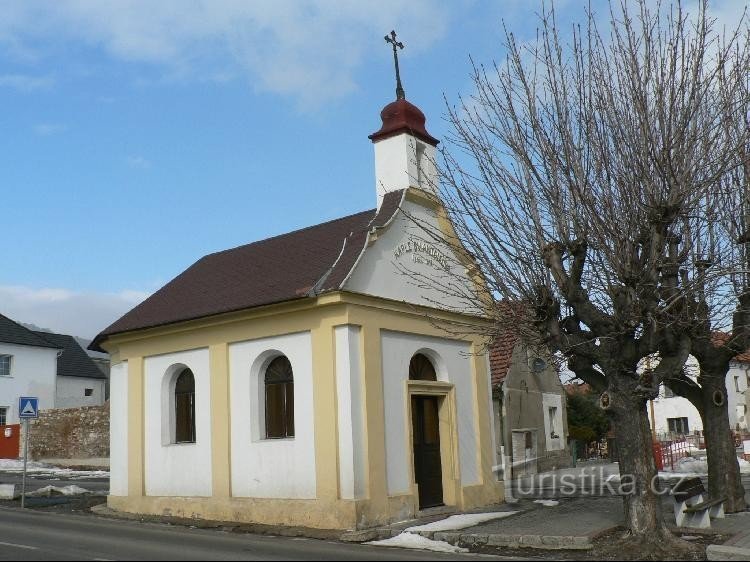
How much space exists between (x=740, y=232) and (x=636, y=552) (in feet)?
→ 19.9

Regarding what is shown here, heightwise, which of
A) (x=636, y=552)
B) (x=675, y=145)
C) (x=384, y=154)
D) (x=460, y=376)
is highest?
(x=384, y=154)

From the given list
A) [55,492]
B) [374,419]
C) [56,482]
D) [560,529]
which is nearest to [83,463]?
[56,482]

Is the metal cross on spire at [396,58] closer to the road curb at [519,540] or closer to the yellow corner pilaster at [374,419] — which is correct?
the yellow corner pilaster at [374,419]

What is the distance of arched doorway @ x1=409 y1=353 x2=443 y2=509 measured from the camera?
53.8 ft

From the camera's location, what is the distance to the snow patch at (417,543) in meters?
12.2

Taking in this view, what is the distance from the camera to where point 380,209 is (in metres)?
17.0

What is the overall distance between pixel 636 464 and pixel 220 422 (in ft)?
27.4

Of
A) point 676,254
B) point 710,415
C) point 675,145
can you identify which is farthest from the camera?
point 710,415

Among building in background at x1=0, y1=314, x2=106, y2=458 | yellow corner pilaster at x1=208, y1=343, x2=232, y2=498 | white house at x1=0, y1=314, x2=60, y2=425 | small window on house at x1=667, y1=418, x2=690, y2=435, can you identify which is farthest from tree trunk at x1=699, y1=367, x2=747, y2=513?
small window on house at x1=667, y1=418, x2=690, y2=435

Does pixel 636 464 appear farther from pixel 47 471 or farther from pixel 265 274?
pixel 47 471

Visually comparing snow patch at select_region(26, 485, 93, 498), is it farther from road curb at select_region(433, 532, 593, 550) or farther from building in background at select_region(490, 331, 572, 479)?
building in background at select_region(490, 331, 572, 479)

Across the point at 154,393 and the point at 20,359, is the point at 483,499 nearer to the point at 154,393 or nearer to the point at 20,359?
the point at 154,393

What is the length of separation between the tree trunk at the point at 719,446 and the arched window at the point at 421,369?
544 cm

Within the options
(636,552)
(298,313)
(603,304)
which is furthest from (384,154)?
(636,552)
